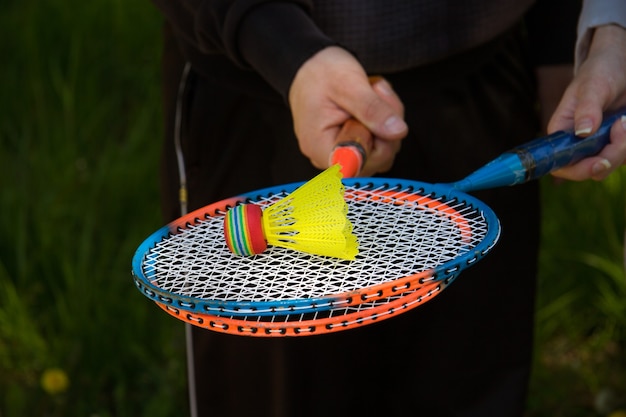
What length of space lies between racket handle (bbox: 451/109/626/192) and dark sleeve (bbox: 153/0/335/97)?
1.11 ft

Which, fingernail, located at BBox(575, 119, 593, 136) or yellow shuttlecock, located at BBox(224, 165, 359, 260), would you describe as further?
fingernail, located at BBox(575, 119, 593, 136)

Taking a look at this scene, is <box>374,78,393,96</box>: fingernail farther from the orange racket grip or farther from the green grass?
the green grass

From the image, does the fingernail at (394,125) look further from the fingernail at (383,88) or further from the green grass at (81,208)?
the green grass at (81,208)

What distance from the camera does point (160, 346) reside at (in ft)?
9.02

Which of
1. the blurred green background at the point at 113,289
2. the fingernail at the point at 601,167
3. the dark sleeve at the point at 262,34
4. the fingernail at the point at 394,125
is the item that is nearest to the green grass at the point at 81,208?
the blurred green background at the point at 113,289

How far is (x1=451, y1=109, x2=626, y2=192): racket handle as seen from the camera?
5.03 ft

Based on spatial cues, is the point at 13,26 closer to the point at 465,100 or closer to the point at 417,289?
the point at 465,100

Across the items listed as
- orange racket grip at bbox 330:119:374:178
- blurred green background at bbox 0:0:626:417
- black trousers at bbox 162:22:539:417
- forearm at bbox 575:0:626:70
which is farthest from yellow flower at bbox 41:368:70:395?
forearm at bbox 575:0:626:70

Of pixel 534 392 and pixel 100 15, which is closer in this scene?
pixel 534 392

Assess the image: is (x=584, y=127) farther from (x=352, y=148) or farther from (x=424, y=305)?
(x=424, y=305)

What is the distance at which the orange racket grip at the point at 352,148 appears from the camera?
60.7 inches

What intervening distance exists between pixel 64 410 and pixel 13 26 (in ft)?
5.00

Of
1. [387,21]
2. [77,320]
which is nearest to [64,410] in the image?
[77,320]

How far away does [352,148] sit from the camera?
1.56 meters
